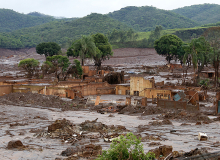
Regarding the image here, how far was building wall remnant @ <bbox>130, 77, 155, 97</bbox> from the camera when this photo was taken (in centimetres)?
3762

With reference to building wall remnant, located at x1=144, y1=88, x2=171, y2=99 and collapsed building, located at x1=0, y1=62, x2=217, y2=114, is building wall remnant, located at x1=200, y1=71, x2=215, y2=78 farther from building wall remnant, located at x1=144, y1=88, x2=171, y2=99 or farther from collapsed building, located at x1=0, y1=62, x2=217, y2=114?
building wall remnant, located at x1=144, y1=88, x2=171, y2=99

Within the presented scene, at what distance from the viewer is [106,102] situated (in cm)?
3275

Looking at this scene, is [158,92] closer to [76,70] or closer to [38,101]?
[38,101]

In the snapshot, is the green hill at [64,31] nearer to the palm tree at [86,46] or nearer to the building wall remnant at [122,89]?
the palm tree at [86,46]

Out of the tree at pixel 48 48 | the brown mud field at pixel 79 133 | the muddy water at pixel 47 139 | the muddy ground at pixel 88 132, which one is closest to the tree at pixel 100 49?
the tree at pixel 48 48

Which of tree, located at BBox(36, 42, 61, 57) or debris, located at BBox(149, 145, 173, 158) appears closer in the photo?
debris, located at BBox(149, 145, 173, 158)

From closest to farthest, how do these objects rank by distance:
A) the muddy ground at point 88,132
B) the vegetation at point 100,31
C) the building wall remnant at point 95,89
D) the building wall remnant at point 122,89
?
the muddy ground at point 88,132, the building wall remnant at point 95,89, the building wall remnant at point 122,89, the vegetation at point 100,31

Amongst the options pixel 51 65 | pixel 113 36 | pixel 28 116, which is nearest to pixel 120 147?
pixel 28 116

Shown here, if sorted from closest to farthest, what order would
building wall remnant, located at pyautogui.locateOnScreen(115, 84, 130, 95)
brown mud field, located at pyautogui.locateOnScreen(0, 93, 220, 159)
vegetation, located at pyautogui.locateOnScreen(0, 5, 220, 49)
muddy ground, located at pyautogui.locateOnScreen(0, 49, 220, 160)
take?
muddy ground, located at pyautogui.locateOnScreen(0, 49, 220, 160) < brown mud field, located at pyautogui.locateOnScreen(0, 93, 220, 159) < building wall remnant, located at pyautogui.locateOnScreen(115, 84, 130, 95) < vegetation, located at pyautogui.locateOnScreen(0, 5, 220, 49)

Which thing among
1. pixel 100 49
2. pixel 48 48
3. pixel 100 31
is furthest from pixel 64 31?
pixel 100 49

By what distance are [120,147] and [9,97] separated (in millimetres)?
25321

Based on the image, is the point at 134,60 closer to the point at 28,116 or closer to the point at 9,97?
the point at 9,97

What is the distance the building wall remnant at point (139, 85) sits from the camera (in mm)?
37625

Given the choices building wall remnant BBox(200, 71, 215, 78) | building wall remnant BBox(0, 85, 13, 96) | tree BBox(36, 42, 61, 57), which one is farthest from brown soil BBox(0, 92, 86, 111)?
tree BBox(36, 42, 61, 57)
